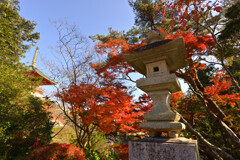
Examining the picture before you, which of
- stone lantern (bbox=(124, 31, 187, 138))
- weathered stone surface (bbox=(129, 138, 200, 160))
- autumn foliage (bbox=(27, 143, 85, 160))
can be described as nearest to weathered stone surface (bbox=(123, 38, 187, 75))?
stone lantern (bbox=(124, 31, 187, 138))

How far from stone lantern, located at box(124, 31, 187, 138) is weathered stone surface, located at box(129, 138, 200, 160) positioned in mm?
325

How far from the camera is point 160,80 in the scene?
2.71 metres

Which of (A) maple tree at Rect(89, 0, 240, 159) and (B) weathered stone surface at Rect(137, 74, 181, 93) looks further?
(A) maple tree at Rect(89, 0, 240, 159)

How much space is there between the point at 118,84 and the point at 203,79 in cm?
1000

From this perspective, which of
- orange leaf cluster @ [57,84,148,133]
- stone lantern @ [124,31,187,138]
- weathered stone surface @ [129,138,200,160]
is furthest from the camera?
orange leaf cluster @ [57,84,148,133]

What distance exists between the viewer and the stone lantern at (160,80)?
248 cm

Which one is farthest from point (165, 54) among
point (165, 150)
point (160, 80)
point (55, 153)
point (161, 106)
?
point (55, 153)

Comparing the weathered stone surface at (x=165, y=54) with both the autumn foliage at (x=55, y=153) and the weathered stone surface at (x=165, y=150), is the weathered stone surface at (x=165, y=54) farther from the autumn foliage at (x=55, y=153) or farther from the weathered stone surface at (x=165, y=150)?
the autumn foliage at (x=55, y=153)

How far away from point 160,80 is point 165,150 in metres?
1.44

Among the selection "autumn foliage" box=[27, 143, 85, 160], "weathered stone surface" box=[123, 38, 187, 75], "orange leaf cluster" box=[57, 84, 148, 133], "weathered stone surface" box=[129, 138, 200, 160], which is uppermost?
"weathered stone surface" box=[123, 38, 187, 75]

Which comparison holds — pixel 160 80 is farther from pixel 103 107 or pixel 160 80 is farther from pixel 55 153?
pixel 55 153

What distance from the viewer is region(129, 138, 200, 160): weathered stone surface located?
1.94m

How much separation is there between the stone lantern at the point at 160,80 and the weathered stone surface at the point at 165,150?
0.33 m

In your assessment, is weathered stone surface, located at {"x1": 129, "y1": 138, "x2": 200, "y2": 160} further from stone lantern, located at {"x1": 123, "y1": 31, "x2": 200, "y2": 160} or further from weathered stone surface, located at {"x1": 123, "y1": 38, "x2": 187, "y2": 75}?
weathered stone surface, located at {"x1": 123, "y1": 38, "x2": 187, "y2": 75}
